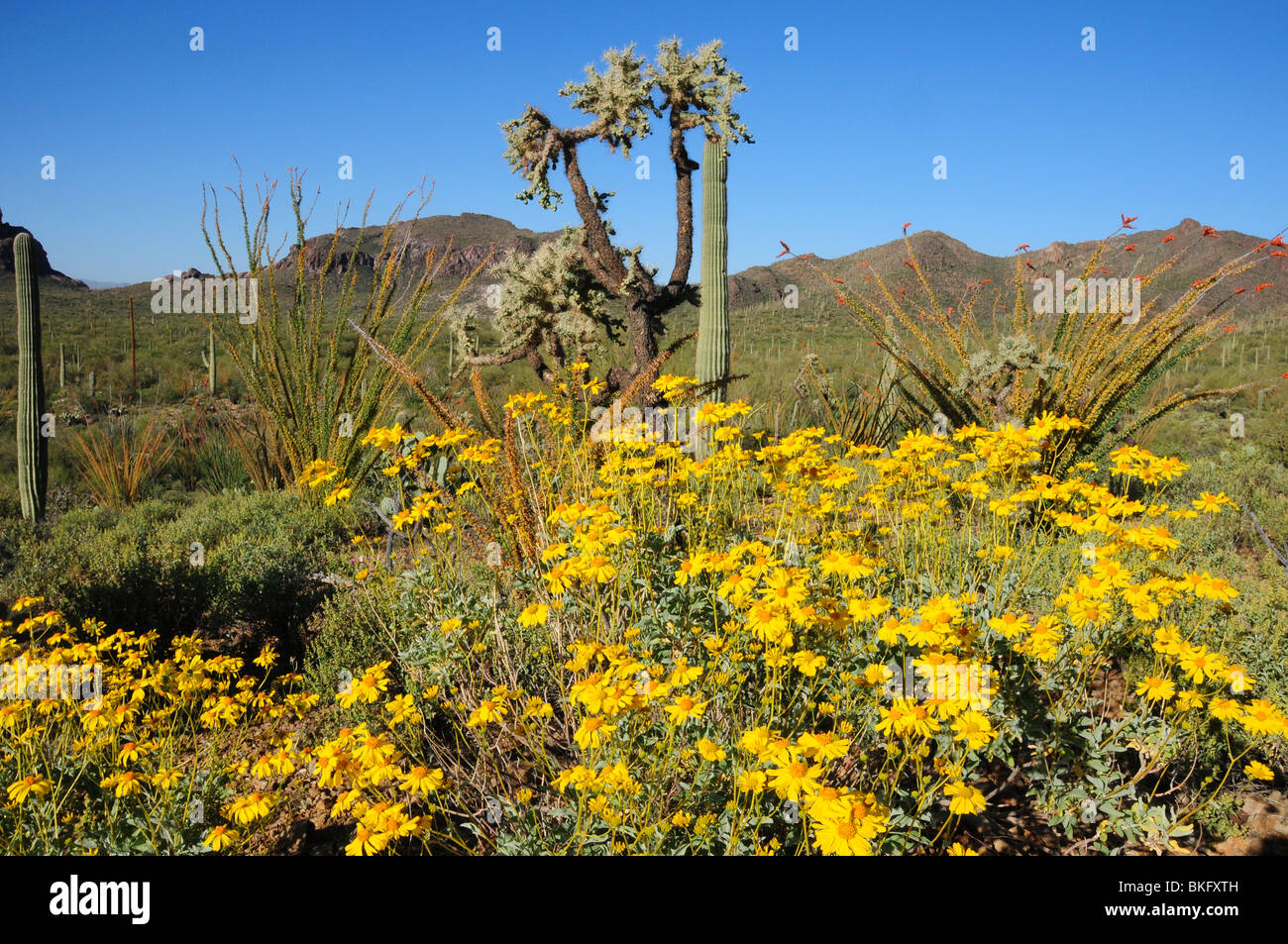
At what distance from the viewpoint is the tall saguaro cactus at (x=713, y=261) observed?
5.80m

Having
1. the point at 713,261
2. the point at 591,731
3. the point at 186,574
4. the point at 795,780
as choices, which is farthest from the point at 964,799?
the point at 713,261

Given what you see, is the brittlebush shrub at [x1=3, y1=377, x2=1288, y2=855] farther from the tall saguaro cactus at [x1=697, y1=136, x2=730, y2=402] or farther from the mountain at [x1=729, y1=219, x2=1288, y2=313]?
the mountain at [x1=729, y1=219, x2=1288, y2=313]

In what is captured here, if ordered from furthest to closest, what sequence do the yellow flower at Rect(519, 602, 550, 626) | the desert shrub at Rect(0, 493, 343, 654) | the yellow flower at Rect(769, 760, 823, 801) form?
the desert shrub at Rect(0, 493, 343, 654), the yellow flower at Rect(519, 602, 550, 626), the yellow flower at Rect(769, 760, 823, 801)

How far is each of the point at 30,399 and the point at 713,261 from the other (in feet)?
19.8

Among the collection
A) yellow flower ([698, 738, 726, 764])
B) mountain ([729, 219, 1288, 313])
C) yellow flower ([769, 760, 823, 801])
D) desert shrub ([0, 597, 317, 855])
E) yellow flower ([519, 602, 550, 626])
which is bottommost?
desert shrub ([0, 597, 317, 855])

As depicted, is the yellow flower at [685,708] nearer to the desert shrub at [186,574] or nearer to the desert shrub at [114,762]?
the desert shrub at [114,762]

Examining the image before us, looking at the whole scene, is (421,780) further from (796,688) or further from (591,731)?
(796,688)

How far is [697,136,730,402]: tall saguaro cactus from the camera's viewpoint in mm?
5805

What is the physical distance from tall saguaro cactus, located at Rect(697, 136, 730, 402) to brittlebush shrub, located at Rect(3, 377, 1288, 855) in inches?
97.3

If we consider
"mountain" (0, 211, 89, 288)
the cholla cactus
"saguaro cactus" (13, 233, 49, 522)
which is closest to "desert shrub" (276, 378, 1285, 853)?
the cholla cactus

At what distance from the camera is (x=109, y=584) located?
4000 mm
